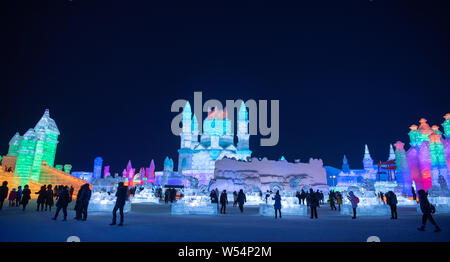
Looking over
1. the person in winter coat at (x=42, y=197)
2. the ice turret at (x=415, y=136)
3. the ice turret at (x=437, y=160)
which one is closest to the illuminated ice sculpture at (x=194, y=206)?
the person in winter coat at (x=42, y=197)

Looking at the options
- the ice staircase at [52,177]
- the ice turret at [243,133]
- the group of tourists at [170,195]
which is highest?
the ice turret at [243,133]

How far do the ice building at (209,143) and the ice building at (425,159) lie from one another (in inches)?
1186

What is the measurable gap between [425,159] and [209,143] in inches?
1567

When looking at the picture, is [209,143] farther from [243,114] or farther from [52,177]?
[52,177]

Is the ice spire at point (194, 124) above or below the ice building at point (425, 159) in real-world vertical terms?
above

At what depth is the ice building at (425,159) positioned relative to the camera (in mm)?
27125

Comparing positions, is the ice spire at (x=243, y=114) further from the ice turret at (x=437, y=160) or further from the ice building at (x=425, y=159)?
the ice turret at (x=437, y=160)

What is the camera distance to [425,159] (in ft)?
101

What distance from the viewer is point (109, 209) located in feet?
45.0

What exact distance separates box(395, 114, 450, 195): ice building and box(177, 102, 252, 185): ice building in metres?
30.1

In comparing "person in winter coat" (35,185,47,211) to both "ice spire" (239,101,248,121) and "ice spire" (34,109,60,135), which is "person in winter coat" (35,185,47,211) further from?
"ice spire" (239,101,248,121)
